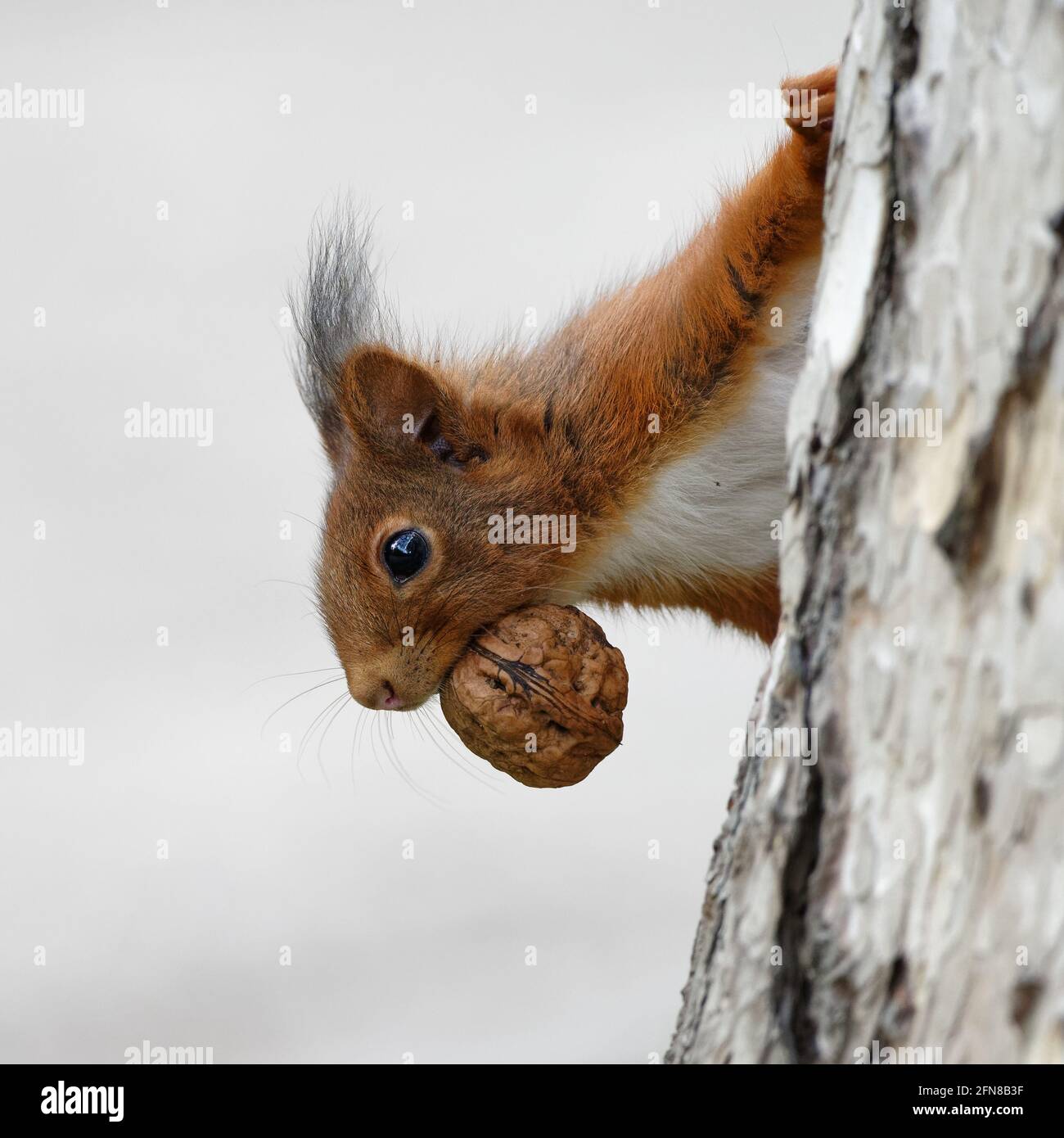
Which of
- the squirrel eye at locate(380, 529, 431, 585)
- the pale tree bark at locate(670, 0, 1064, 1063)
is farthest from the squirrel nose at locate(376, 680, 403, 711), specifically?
the pale tree bark at locate(670, 0, 1064, 1063)

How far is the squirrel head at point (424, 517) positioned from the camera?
176 cm

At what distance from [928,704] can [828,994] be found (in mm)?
244

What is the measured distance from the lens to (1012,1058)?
2.70 ft

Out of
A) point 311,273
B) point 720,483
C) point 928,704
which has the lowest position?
point 928,704

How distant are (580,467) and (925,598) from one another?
93cm

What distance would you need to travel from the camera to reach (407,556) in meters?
1.78

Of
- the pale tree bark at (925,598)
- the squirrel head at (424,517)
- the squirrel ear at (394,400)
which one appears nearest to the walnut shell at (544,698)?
the squirrel head at (424,517)

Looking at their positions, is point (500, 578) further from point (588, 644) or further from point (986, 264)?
point (986, 264)

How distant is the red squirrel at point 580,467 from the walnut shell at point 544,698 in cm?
8

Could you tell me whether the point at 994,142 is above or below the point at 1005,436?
above

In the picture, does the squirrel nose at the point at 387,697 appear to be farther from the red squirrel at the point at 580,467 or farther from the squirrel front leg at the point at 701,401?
the squirrel front leg at the point at 701,401

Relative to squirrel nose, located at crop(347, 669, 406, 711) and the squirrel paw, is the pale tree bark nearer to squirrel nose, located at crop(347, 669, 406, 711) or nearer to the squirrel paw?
the squirrel paw
